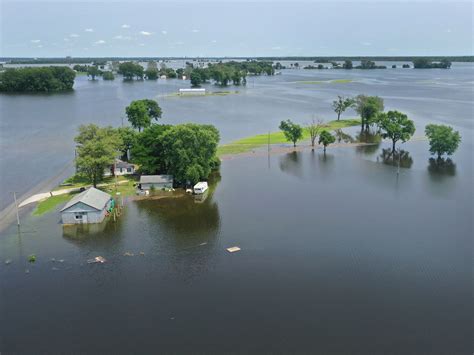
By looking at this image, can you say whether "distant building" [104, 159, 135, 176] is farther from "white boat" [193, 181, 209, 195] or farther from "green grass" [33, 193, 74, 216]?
"white boat" [193, 181, 209, 195]

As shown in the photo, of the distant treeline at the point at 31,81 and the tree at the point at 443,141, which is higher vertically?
the distant treeline at the point at 31,81

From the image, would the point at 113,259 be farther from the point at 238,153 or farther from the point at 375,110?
the point at 375,110

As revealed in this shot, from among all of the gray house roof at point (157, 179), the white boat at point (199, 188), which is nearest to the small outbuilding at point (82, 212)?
the gray house roof at point (157, 179)

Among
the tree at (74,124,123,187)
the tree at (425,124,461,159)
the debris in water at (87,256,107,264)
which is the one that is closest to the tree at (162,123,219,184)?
the tree at (74,124,123,187)

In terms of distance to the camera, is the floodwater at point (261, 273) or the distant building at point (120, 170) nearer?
the floodwater at point (261, 273)

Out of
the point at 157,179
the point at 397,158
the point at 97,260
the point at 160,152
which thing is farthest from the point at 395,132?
the point at 97,260

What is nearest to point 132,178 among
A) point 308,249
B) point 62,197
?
point 62,197

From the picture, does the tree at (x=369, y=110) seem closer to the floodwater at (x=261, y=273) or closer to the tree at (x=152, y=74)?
the floodwater at (x=261, y=273)

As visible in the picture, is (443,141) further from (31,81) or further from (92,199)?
(31,81)
